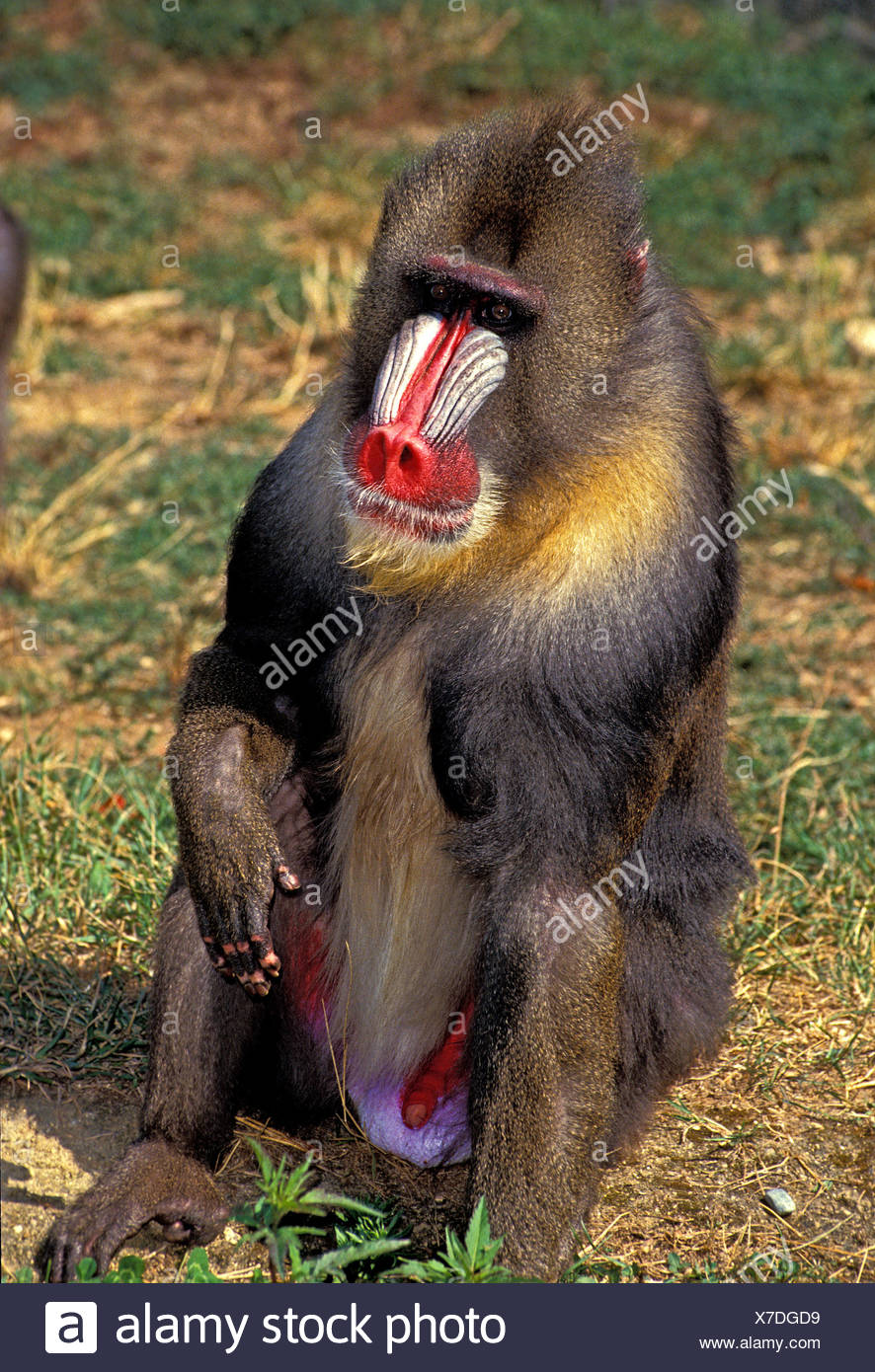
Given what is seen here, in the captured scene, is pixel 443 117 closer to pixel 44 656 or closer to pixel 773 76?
pixel 773 76

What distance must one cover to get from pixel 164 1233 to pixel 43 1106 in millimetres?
459

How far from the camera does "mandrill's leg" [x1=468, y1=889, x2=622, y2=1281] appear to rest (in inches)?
114

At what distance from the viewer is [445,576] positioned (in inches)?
115

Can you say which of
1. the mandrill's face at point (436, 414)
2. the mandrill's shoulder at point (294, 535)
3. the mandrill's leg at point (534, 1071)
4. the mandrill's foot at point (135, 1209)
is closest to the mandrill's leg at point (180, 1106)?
the mandrill's foot at point (135, 1209)

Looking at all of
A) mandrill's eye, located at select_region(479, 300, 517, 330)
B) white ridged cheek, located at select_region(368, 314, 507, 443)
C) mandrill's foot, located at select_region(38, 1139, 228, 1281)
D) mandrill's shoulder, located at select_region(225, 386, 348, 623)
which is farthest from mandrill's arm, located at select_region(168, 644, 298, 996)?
mandrill's eye, located at select_region(479, 300, 517, 330)

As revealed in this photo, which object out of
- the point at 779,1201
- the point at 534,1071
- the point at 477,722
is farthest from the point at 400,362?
the point at 779,1201

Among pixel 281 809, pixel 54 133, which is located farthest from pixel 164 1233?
pixel 54 133

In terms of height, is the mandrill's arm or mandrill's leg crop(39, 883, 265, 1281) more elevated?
the mandrill's arm

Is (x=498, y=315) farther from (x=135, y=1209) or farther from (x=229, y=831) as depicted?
(x=135, y=1209)

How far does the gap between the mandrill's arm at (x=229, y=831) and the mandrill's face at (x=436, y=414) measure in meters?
0.55

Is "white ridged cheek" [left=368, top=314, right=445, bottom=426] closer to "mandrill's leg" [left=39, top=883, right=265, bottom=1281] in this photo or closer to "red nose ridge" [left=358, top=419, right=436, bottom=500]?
"red nose ridge" [left=358, top=419, right=436, bottom=500]

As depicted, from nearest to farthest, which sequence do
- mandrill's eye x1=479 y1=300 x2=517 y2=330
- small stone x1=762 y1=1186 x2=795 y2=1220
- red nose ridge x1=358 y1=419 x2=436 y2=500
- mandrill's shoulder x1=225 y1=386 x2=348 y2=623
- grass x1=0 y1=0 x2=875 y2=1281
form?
red nose ridge x1=358 y1=419 x2=436 y2=500 < mandrill's eye x1=479 y1=300 x2=517 y2=330 < mandrill's shoulder x1=225 y1=386 x2=348 y2=623 < small stone x1=762 y1=1186 x2=795 y2=1220 < grass x1=0 y1=0 x2=875 y2=1281

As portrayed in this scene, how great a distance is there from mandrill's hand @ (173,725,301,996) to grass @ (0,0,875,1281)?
0.57 m

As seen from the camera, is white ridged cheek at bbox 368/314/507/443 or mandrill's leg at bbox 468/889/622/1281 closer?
white ridged cheek at bbox 368/314/507/443
